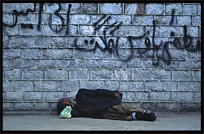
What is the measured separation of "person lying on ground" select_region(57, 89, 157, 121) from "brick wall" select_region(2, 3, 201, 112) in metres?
0.35

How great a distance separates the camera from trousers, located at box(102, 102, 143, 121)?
5.76m

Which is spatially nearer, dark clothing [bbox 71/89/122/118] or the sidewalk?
the sidewalk

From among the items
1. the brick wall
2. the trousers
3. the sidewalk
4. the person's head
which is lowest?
the sidewalk

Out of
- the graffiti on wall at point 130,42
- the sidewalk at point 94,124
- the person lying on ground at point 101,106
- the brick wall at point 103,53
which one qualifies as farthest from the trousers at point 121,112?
the graffiti on wall at point 130,42

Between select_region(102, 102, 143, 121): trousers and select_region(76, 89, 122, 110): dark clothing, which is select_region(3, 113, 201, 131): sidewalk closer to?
select_region(102, 102, 143, 121): trousers

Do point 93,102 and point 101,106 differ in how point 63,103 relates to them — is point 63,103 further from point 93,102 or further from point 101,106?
point 101,106

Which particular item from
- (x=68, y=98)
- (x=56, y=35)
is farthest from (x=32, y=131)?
(x=56, y=35)

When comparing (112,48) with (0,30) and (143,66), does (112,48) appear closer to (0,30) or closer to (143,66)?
(143,66)

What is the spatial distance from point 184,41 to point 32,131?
134 inches

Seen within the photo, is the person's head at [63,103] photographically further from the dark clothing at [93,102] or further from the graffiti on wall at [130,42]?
the graffiti on wall at [130,42]

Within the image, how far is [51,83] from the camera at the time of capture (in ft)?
21.1

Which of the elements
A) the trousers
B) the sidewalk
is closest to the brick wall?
the sidewalk

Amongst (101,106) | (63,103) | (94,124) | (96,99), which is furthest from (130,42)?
(94,124)

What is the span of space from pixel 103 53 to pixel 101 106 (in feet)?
3.56
